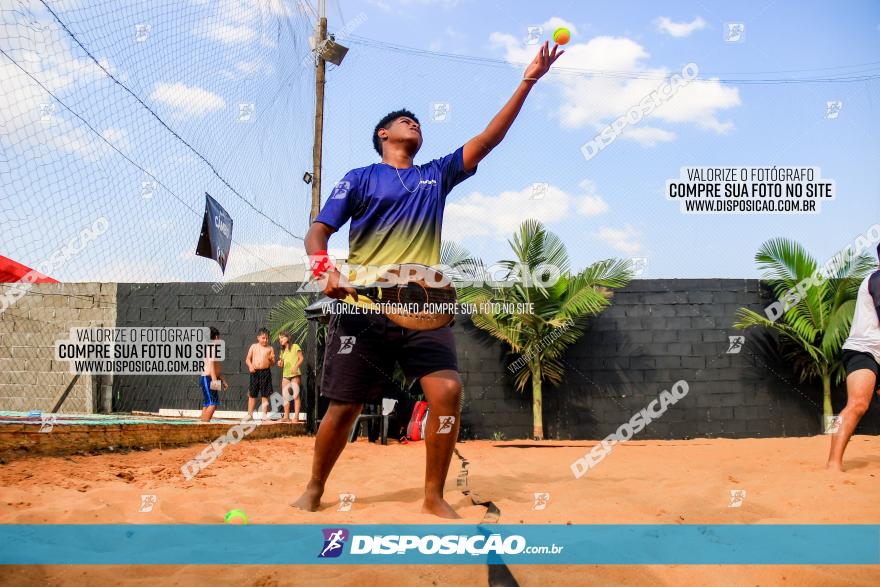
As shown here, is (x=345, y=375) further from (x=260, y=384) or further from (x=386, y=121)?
(x=260, y=384)

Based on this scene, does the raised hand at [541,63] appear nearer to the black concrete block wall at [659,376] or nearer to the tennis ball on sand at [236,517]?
the tennis ball on sand at [236,517]

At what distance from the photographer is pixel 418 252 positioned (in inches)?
119

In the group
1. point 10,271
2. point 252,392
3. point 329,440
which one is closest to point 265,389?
point 252,392

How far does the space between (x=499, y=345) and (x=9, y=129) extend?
680 centimetres

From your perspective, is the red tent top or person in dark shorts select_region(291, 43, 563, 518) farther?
the red tent top

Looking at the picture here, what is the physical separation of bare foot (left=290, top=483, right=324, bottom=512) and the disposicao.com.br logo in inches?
26.5

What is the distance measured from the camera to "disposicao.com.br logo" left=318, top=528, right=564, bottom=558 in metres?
2.13

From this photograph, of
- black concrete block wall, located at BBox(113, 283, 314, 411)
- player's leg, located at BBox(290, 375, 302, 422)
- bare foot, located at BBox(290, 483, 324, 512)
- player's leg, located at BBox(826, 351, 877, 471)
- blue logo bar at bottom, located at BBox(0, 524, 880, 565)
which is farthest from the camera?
black concrete block wall, located at BBox(113, 283, 314, 411)

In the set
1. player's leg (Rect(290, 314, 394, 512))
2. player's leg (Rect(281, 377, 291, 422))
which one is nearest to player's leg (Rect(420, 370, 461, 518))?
player's leg (Rect(290, 314, 394, 512))

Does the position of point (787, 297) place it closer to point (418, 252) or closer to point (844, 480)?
point (844, 480)

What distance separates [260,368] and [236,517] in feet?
24.3

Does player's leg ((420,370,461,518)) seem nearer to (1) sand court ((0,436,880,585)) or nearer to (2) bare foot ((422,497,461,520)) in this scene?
(2) bare foot ((422,497,461,520))

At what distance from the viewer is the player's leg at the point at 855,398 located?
3902 millimetres

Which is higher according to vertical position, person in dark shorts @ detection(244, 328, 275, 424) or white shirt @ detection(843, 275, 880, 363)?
white shirt @ detection(843, 275, 880, 363)
